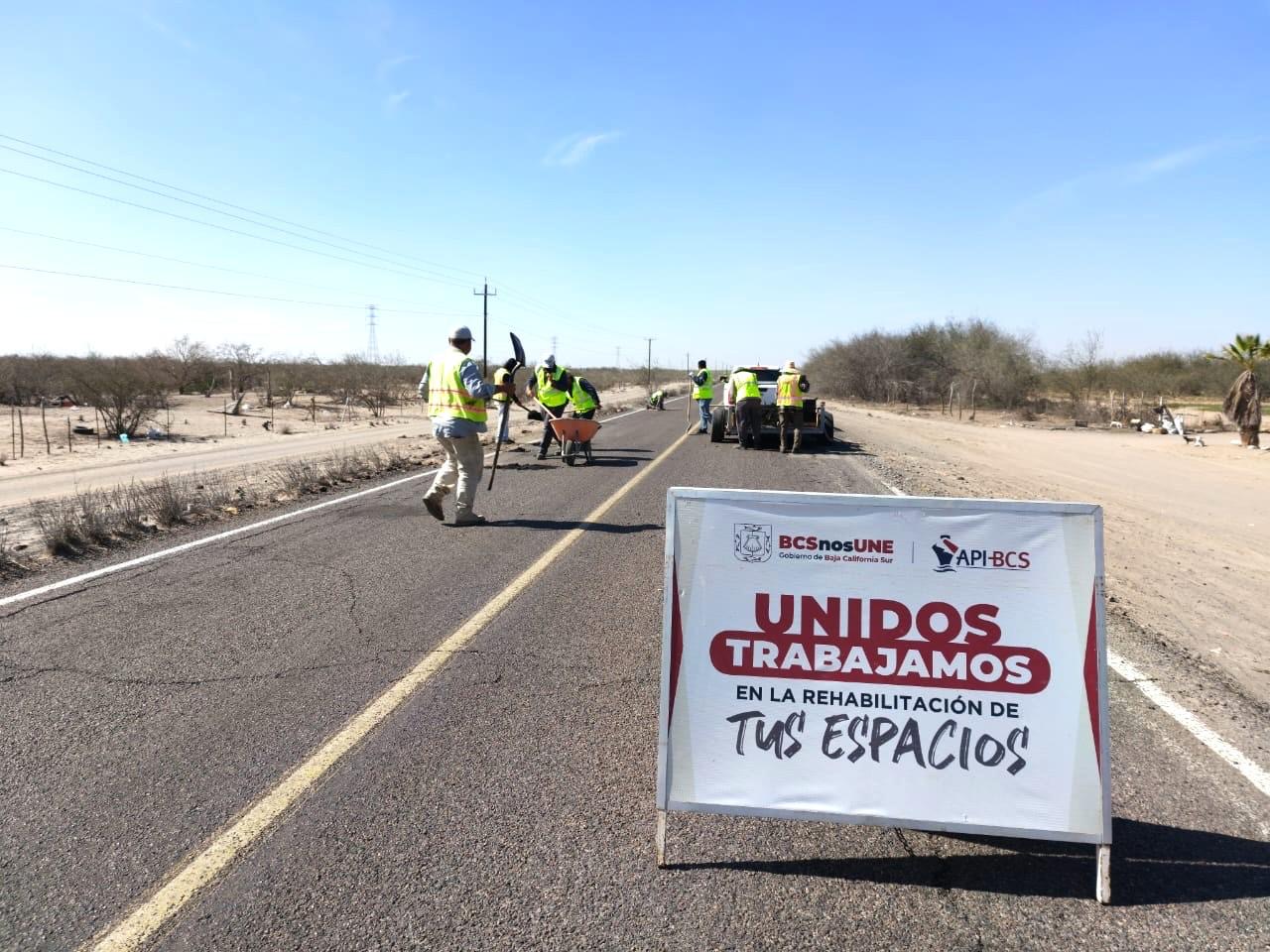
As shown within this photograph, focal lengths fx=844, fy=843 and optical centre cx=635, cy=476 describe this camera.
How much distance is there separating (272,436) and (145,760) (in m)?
27.7

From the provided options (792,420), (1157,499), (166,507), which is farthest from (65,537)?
(1157,499)

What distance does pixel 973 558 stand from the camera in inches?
122

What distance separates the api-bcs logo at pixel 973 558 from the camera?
10.1ft

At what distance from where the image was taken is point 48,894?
275 cm

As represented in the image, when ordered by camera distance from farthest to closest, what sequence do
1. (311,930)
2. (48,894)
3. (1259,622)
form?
1. (1259,622)
2. (48,894)
3. (311,930)

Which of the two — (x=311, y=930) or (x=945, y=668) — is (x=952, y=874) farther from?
(x=311, y=930)

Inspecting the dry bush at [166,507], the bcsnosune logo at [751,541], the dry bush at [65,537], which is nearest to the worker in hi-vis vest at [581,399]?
the dry bush at [166,507]

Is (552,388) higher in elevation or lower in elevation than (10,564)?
higher

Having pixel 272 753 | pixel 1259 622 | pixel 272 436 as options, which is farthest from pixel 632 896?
pixel 272 436

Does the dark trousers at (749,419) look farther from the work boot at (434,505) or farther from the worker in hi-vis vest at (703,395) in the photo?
the work boot at (434,505)

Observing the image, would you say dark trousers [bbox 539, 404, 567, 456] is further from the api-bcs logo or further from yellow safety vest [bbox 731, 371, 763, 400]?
the api-bcs logo

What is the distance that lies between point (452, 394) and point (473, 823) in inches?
246

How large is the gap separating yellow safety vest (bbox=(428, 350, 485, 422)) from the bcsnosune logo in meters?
6.01

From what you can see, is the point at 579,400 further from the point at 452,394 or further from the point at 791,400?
the point at 452,394
